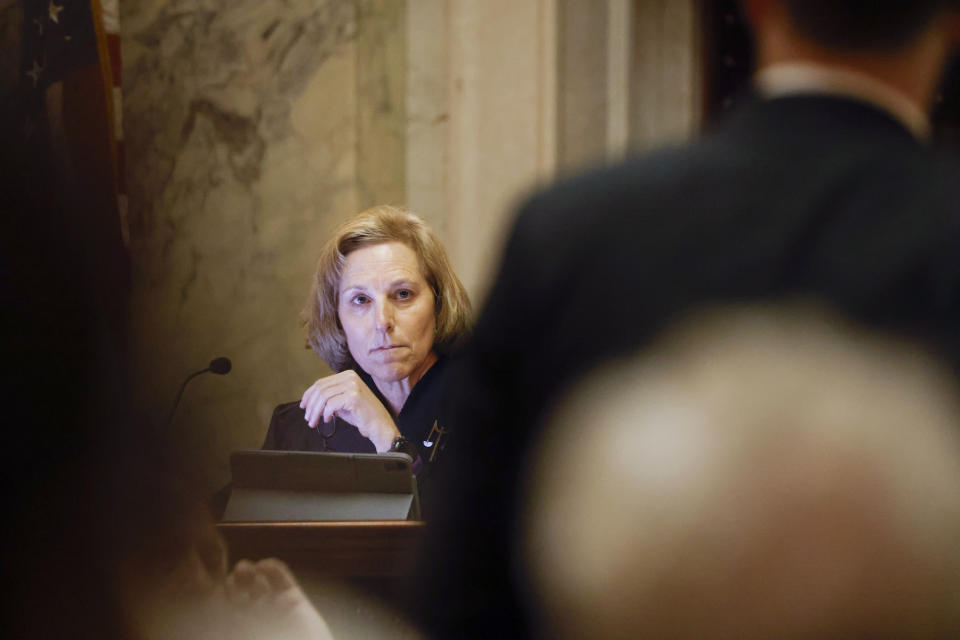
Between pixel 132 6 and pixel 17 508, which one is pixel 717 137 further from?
pixel 132 6

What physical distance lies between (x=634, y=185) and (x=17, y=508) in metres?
0.42

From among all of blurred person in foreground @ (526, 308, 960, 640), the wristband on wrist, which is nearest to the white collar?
blurred person in foreground @ (526, 308, 960, 640)

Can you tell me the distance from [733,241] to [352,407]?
76.5 inches

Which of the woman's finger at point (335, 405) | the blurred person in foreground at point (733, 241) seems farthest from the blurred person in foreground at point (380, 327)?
the blurred person in foreground at point (733, 241)

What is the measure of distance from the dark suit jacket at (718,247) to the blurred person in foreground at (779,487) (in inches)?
1.0

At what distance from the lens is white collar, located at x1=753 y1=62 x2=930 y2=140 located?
2.40 feet

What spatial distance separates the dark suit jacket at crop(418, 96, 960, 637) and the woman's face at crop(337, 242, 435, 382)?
1873 millimetres

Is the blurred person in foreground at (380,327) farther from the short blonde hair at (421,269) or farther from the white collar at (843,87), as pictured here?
the white collar at (843,87)

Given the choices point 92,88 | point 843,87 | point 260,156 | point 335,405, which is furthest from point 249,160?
point 843,87

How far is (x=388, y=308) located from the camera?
2.63 m

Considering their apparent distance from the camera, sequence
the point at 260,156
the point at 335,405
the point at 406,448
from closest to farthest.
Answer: the point at 406,448, the point at 335,405, the point at 260,156

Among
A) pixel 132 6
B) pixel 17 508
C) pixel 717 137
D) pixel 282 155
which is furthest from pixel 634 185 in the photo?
pixel 132 6

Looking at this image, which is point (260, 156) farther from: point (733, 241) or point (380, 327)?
point (733, 241)

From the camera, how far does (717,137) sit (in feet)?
2.39
